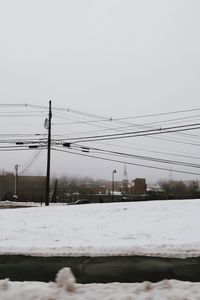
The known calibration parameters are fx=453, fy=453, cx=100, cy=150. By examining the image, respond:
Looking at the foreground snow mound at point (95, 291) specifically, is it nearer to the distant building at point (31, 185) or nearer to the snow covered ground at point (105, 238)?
the snow covered ground at point (105, 238)

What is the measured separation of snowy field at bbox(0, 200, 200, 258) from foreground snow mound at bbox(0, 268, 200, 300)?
4111 millimetres

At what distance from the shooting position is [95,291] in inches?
290

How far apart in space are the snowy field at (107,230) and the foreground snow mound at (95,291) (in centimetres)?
411

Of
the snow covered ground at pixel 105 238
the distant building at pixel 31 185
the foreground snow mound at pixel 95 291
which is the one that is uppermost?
the distant building at pixel 31 185

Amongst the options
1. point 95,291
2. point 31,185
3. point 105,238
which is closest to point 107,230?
point 105,238

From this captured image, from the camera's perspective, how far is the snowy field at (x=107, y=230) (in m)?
12.5

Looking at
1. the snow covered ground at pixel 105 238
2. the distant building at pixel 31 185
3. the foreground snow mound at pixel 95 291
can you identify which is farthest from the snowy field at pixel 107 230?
the distant building at pixel 31 185

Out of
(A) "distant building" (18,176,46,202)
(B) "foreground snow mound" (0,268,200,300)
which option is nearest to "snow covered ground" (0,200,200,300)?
(B) "foreground snow mound" (0,268,200,300)

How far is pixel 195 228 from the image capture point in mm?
16203

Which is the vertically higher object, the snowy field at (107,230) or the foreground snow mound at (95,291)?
the snowy field at (107,230)

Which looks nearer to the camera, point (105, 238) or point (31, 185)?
point (105, 238)

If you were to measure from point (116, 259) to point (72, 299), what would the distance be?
4264 mm

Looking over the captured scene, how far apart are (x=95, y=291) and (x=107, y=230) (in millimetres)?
9737

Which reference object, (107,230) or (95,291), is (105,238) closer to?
(107,230)
